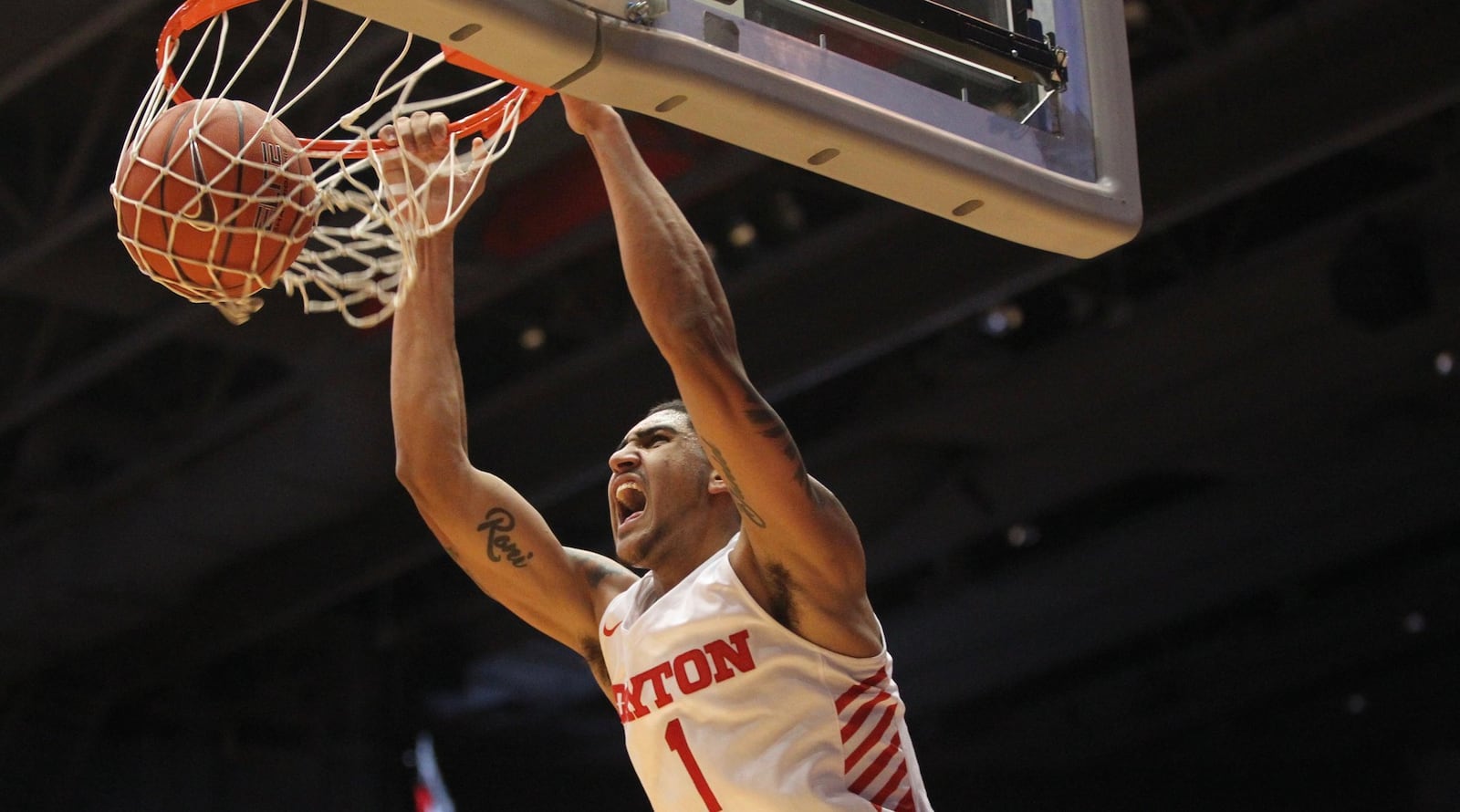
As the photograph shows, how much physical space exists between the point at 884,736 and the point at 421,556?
698 cm

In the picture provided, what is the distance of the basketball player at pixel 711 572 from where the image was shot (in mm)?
2600

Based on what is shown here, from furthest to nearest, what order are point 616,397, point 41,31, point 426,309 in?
1. point 616,397
2. point 41,31
3. point 426,309

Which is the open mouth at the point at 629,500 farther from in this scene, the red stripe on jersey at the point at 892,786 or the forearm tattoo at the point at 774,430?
the red stripe on jersey at the point at 892,786

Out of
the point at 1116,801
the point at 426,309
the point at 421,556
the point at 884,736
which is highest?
the point at 426,309

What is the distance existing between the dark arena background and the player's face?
124 inches

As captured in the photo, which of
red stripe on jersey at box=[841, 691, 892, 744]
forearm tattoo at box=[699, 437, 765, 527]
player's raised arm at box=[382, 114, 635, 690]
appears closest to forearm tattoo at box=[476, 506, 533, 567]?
player's raised arm at box=[382, 114, 635, 690]

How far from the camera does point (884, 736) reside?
9.08ft

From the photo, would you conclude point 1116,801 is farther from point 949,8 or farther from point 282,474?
point 949,8

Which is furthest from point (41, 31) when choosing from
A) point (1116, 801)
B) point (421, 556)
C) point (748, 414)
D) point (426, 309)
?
point (1116, 801)

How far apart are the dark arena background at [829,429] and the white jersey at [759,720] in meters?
3.62

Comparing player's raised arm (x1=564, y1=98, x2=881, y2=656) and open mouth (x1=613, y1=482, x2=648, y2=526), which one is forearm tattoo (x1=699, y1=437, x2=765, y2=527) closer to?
player's raised arm (x1=564, y1=98, x2=881, y2=656)

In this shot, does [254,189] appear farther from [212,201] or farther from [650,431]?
[650,431]

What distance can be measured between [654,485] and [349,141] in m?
0.81

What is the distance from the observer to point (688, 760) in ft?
9.14
